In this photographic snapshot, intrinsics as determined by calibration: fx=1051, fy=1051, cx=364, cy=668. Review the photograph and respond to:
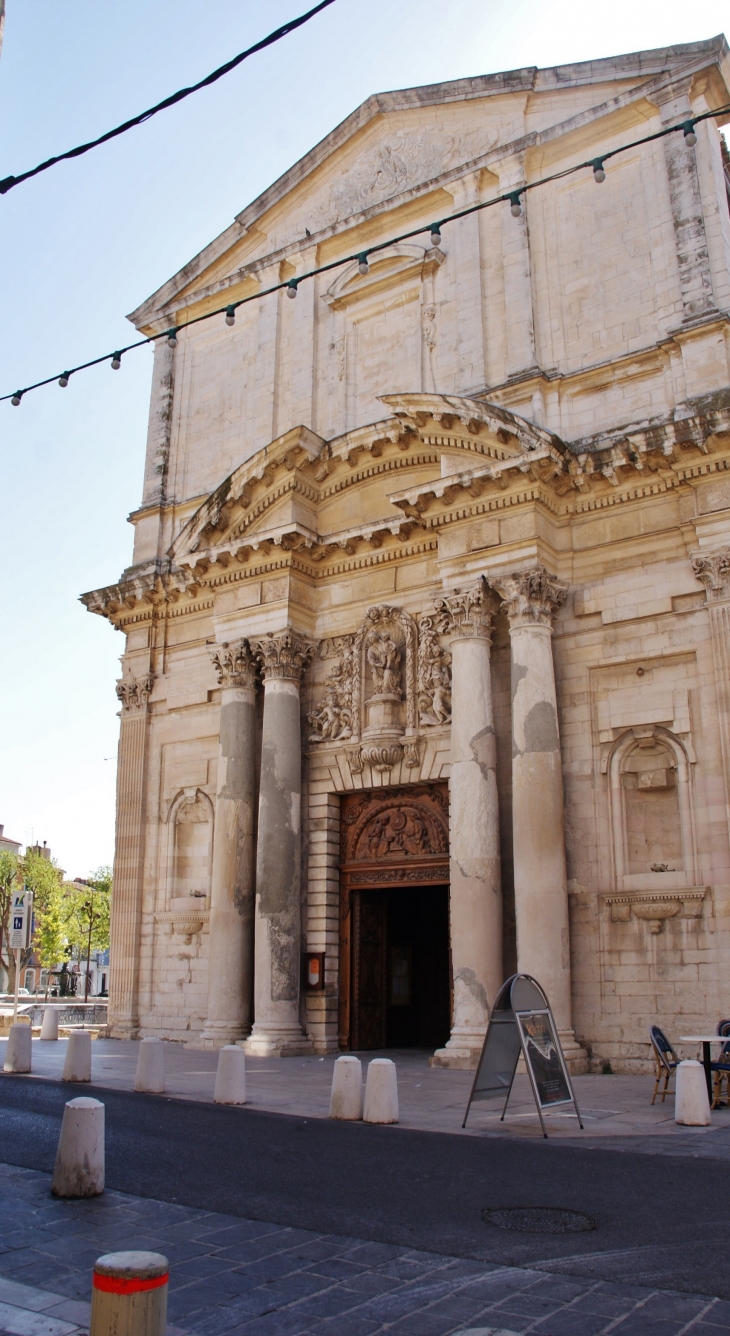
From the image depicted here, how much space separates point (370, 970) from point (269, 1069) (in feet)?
13.9

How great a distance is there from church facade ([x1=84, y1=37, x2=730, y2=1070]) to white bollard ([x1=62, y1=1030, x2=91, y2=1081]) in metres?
4.59

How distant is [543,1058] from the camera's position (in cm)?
1004

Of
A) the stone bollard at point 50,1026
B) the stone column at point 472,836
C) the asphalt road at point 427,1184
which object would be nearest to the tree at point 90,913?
the stone bollard at point 50,1026

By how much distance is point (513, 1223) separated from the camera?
6.51m

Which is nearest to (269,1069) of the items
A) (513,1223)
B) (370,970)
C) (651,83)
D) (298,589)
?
(370,970)

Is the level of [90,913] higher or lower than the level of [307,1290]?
higher

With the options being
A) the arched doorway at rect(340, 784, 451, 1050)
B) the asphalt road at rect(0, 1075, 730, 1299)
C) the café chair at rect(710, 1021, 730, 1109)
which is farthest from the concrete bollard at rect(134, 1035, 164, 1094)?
the arched doorway at rect(340, 784, 451, 1050)

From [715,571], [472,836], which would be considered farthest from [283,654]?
[715,571]

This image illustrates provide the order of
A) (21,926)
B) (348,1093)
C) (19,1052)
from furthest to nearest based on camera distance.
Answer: (21,926) < (19,1052) < (348,1093)

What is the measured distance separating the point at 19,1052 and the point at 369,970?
6883 mm

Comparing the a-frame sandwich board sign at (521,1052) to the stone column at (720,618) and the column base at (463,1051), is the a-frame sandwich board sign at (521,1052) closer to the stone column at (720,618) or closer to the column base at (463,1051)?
the column base at (463,1051)

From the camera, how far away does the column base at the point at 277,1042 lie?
17875 millimetres

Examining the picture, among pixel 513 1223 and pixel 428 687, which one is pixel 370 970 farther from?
pixel 513 1223

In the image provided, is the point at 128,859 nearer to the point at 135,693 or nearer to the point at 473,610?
the point at 135,693
